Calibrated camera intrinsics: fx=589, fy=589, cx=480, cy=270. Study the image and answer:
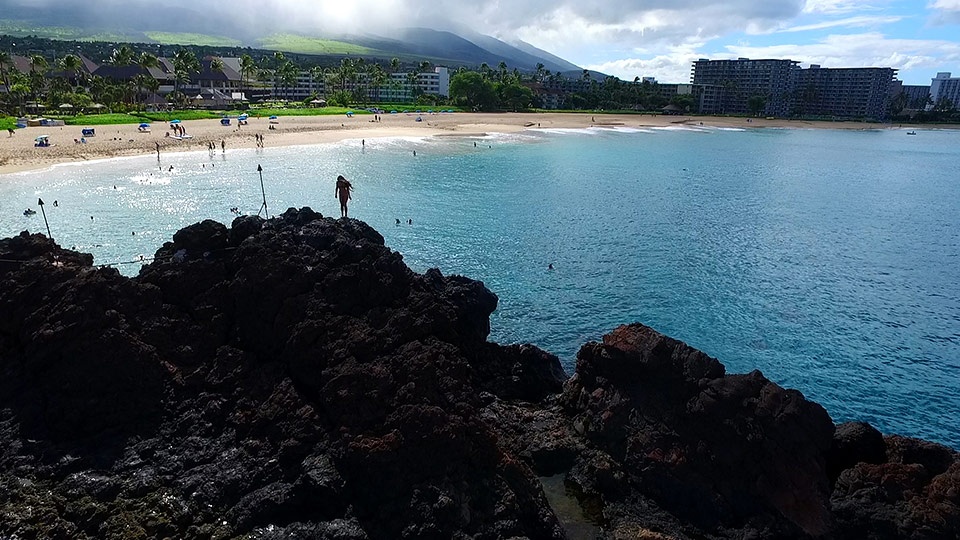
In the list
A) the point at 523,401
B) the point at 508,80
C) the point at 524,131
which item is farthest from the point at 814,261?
the point at 508,80

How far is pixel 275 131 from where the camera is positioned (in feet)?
288

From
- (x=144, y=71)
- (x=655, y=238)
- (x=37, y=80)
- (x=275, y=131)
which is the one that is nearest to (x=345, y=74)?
(x=144, y=71)

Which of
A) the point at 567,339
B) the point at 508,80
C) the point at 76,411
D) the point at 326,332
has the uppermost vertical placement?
the point at 508,80

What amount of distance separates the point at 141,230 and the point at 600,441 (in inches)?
1272

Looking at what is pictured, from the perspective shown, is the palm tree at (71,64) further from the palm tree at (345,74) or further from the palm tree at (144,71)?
the palm tree at (345,74)

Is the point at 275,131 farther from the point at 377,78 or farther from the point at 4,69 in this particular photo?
the point at 377,78

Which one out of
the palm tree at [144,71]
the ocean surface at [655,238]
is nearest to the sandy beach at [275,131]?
the ocean surface at [655,238]

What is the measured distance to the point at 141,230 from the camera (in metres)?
35.7

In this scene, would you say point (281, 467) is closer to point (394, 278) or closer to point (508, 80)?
point (394, 278)

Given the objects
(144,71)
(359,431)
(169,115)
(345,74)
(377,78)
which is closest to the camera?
(359,431)

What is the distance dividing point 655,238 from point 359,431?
31722mm

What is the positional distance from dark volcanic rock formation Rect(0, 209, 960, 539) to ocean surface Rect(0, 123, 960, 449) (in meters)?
7.04

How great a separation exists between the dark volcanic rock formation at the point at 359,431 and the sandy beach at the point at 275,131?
160ft

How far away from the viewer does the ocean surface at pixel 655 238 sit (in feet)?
77.0
